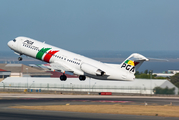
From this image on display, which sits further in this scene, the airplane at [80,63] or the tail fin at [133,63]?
the airplane at [80,63]

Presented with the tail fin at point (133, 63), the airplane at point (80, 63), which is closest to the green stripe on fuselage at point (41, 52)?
the airplane at point (80, 63)

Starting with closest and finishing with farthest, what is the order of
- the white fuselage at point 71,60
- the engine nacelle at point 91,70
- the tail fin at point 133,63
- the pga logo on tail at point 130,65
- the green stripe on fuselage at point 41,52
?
the tail fin at point 133,63, the pga logo on tail at point 130,65, the engine nacelle at point 91,70, the white fuselage at point 71,60, the green stripe on fuselage at point 41,52

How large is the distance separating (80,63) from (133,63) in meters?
9.41

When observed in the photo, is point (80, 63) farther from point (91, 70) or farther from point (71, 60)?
point (91, 70)

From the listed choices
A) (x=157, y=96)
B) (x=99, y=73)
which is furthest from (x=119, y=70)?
(x=157, y=96)

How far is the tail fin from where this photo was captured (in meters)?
61.5

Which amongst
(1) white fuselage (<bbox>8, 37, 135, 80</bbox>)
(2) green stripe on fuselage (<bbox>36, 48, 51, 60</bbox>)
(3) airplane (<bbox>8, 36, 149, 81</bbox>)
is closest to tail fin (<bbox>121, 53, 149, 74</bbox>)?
(3) airplane (<bbox>8, 36, 149, 81</bbox>)

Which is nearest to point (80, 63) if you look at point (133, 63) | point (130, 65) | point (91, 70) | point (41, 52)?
point (91, 70)

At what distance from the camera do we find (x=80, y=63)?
213 ft

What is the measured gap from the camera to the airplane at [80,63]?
2475 inches

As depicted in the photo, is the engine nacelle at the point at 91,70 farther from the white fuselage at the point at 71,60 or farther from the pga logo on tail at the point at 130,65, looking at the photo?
the pga logo on tail at the point at 130,65

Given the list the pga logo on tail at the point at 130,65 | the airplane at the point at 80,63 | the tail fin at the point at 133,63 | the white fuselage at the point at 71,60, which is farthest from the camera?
the white fuselage at the point at 71,60

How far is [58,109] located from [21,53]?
62.3ft

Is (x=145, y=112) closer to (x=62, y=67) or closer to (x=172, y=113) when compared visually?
(x=172, y=113)
